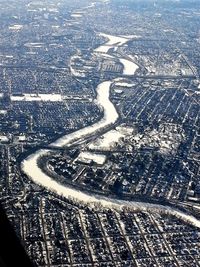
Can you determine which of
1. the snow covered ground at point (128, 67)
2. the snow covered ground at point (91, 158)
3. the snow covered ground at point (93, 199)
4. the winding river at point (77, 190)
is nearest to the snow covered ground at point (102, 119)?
the winding river at point (77, 190)

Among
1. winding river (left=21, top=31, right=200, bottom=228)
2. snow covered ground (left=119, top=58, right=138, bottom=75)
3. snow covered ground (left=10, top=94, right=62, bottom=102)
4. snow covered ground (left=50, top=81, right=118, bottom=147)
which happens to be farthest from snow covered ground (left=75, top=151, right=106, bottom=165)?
snow covered ground (left=119, top=58, right=138, bottom=75)

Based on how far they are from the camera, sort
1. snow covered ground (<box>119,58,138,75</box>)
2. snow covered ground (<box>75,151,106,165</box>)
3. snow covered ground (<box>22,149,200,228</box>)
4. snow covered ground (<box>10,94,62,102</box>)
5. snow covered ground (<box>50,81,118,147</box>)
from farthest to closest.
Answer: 1. snow covered ground (<box>119,58,138,75</box>)
2. snow covered ground (<box>10,94,62,102</box>)
3. snow covered ground (<box>50,81,118,147</box>)
4. snow covered ground (<box>75,151,106,165</box>)
5. snow covered ground (<box>22,149,200,228</box>)

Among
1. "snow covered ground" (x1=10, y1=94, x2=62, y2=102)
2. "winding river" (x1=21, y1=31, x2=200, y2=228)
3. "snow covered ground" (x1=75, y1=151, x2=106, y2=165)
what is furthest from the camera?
"snow covered ground" (x1=10, y1=94, x2=62, y2=102)

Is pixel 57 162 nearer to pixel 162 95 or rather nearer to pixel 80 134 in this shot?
pixel 80 134

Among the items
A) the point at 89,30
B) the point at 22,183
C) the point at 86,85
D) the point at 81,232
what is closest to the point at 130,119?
the point at 86,85

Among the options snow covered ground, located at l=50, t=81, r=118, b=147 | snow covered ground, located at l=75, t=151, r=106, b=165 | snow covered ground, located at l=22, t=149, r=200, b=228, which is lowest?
snow covered ground, located at l=50, t=81, r=118, b=147

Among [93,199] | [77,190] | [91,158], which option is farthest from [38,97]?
[93,199]

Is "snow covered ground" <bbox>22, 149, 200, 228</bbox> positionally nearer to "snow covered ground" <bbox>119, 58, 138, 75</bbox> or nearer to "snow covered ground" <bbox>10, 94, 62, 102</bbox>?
"snow covered ground" <bbox>10, 94, 62, 102</bbox>

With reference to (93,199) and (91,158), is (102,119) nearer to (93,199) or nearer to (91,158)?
(91,158)

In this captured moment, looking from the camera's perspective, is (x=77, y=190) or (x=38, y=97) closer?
(x=77, y=190)

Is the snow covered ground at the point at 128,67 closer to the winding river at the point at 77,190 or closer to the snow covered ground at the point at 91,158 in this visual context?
the winding river at the point at 77,190

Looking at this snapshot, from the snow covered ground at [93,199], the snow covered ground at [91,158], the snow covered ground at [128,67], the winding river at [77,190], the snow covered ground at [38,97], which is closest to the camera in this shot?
the snow covered ground at [93,199]
